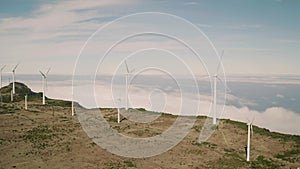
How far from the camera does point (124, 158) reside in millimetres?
55125

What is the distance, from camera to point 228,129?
8731 centimetres

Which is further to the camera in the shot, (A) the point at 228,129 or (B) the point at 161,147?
(A) the point at 228,129

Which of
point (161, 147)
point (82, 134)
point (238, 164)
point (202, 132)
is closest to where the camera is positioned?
point (238, 164)

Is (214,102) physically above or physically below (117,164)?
above

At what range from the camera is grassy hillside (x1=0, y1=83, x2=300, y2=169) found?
51656mm

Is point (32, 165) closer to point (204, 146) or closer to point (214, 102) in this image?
point (204, 146)

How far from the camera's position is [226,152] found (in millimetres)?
65125

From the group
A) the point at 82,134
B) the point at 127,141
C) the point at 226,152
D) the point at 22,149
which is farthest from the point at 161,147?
the point at 22,149

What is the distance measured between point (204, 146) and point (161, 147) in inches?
350

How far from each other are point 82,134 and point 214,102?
32.7m

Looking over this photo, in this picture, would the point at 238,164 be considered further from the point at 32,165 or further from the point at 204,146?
the point at 32,165

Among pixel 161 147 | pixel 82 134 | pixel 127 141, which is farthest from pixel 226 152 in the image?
pixel 82 134

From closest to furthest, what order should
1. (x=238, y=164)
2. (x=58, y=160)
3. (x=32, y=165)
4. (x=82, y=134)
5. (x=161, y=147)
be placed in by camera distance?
1. (x=32, y=165)
2. (x=58, y=160)
3. (x=238, y=164)
4. (x=161, y=147)
5. (x=82, y=134)

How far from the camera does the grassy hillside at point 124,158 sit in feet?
169
